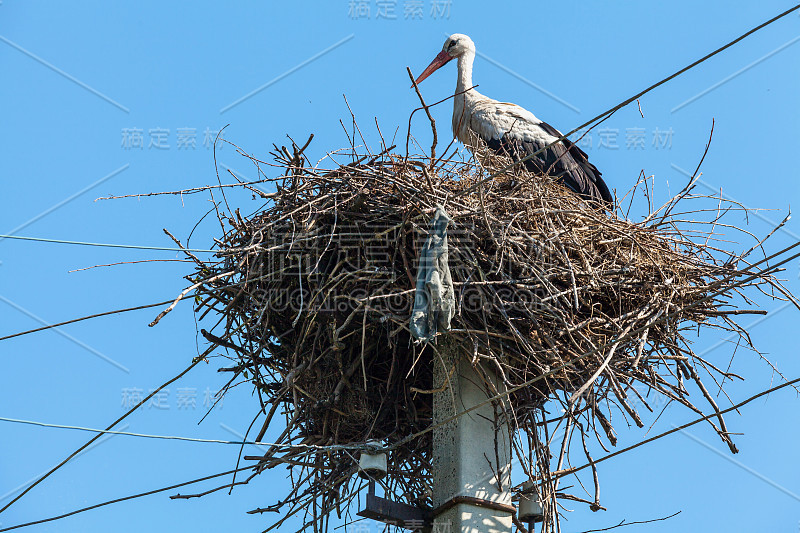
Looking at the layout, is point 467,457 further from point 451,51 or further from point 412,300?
point 451,51

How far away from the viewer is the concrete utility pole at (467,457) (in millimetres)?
5000

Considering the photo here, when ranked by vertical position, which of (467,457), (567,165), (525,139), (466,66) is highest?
(466,66)

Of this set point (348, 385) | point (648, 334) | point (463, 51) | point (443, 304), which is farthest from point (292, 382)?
point (463, 51)

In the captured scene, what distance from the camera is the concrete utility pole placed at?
5.00 meters

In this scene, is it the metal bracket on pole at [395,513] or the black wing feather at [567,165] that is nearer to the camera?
the metal bracket on pole at [395,513]

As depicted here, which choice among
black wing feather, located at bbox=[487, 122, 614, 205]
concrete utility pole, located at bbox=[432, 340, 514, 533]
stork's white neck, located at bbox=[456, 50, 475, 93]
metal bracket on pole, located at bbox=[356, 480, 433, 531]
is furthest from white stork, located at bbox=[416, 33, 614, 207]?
metal bracket on pole, located at bbox=[356, 480, 433, 531]

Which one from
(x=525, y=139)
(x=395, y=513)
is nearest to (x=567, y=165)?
(x=525, y=139)

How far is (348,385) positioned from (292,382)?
34cm

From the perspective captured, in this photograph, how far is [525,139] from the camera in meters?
7.31

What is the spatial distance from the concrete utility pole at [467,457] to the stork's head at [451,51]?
13.5ft

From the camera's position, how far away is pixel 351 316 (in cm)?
504

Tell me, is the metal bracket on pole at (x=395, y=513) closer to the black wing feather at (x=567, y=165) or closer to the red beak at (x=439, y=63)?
the black wing feather at (x=567, y=165)

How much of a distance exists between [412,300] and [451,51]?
447 centimetres

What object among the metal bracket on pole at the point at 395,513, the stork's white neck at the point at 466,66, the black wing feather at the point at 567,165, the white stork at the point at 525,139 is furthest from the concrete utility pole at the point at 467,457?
the stork's white neck at the point at 466,66
